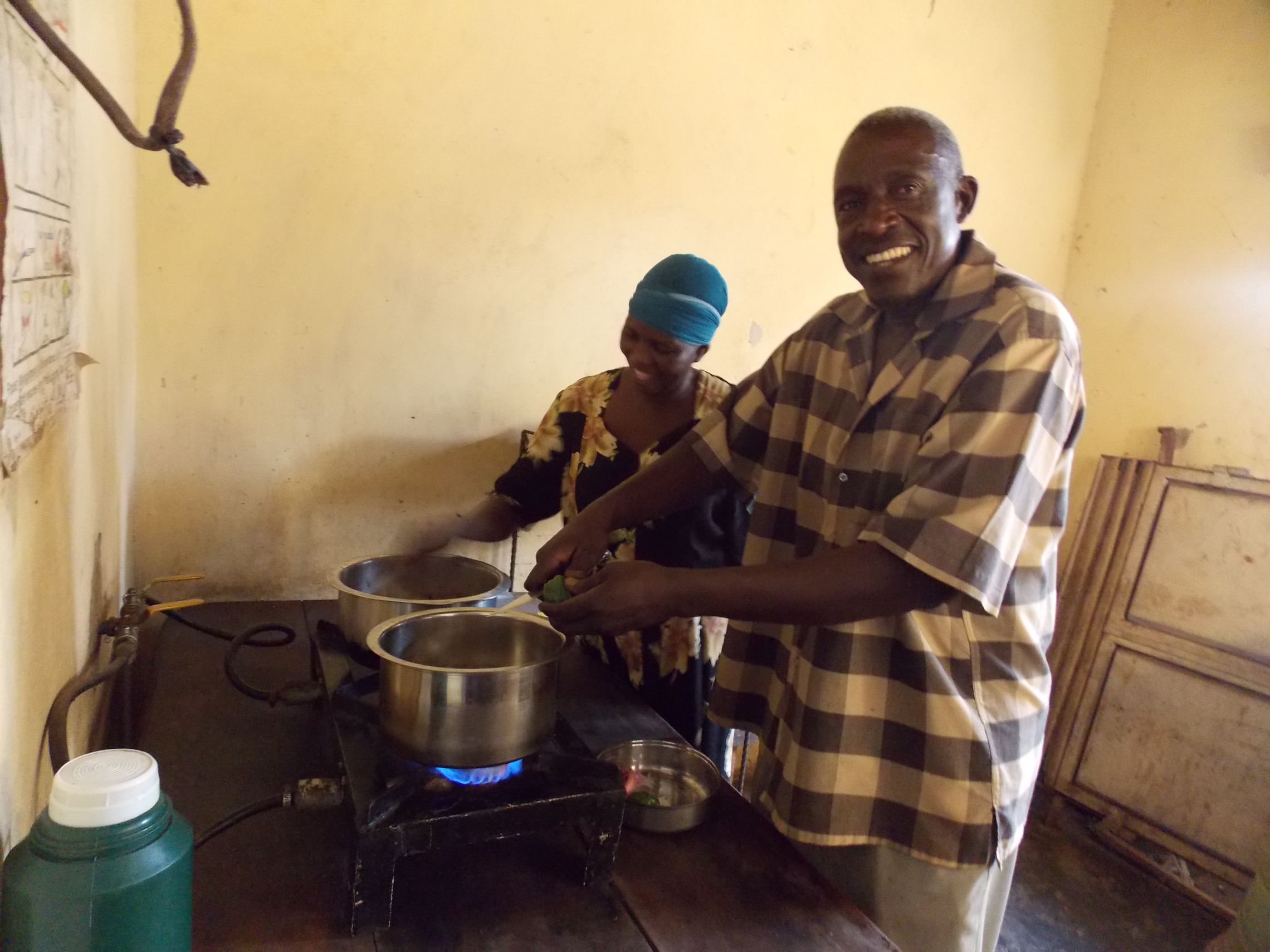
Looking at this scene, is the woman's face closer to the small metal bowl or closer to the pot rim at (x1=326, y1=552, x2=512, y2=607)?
the pot rim at (x1=326, y1=552, x2=512, y2=607)

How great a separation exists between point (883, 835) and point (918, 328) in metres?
0.63

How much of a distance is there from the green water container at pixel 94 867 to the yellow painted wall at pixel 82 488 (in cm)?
8

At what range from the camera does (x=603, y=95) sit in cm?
180

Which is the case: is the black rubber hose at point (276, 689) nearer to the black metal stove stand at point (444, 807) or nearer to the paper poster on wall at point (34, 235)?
the black metal stove stand at point (444, 807)

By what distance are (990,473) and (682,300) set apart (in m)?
0.72

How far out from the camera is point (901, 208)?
97cm

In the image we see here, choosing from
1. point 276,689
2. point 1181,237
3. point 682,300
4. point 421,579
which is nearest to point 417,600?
point 421,579

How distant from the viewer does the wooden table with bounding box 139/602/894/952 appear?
30.0 inches

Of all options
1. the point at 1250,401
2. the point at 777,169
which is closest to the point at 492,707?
the point at 777,169

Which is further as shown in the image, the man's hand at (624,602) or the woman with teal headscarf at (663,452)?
the woman with teal headscarf at (663,452)

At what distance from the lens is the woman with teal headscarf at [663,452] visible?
1.42 metres

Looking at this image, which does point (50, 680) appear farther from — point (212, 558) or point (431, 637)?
point (212, 558)

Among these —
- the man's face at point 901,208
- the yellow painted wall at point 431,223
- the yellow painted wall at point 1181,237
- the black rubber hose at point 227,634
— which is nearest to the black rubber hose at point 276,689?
the black rubber hose at point 227,634

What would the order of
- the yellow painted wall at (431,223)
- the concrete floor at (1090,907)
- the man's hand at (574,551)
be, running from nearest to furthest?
1. the man's hand at (574,551)
2. the yellow painted wall at (431,223)
3. the concrete floor at (1090,907)
